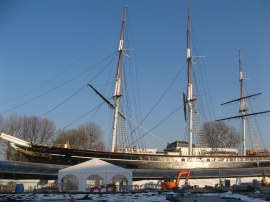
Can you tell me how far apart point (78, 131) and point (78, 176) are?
1841 inches

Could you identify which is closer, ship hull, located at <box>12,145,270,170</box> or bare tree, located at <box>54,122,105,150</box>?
ship hull, located at <box>12,145,270,170</box>

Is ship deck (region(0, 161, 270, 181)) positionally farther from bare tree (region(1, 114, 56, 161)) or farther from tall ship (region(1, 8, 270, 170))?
bare tree (region(1, 114, 56, 161))

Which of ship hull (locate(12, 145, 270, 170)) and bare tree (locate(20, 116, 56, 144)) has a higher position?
bare tree (locate(20, 116, 56, 144))

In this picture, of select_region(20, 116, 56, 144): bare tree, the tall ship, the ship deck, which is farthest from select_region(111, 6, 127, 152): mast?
select_region(20, 116, 56, 144): bare tree

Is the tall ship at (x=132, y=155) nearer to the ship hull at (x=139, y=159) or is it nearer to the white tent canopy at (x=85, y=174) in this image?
the ship hull at (x=139, y=159)

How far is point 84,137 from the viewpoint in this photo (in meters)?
73.3

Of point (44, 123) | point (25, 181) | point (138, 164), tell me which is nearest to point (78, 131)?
point (44, 123)

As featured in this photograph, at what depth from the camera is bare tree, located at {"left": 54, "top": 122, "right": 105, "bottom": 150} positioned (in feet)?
230

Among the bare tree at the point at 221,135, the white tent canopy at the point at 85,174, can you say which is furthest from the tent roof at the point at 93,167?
the bare tree at the point at 221,135

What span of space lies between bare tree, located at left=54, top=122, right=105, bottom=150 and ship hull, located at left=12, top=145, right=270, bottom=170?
28.3 metres

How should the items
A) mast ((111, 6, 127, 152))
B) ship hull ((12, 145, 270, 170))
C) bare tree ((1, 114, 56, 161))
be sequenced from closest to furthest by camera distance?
1. ship hull ((12, 145, 270, 170))
2. mast ((111, 6, 127, 152))
3. bare tree ((1, 114, 56, 161))

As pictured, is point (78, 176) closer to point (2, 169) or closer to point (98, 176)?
point (98, 176)

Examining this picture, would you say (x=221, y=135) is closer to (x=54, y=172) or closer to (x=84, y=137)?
(x=84, y=137)

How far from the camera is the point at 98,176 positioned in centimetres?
2992
